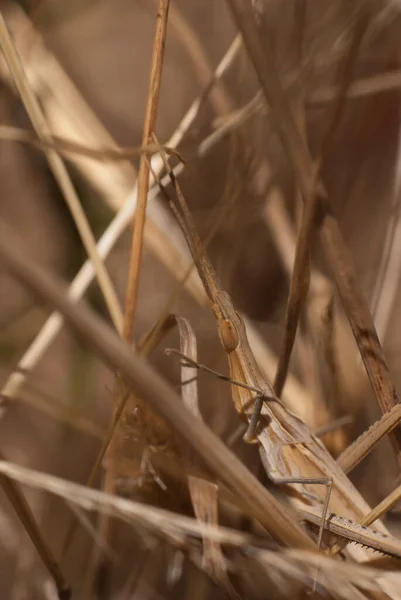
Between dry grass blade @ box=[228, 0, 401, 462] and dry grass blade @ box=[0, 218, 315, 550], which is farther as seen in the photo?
dry grass blade @ box=[228, 0, 401, 462]

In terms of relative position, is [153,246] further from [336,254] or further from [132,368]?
[132,368]

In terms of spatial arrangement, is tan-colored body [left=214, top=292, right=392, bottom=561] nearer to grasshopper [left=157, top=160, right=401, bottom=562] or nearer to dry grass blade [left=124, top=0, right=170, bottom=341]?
grasshopper [left=157, top=160, right=401, bottom=562]

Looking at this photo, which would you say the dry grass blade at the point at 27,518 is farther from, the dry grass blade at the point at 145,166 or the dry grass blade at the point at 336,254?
the dry grass blade at the point at 336,254

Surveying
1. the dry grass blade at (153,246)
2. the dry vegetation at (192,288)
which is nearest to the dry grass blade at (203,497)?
the dry vegetation at (192,288)

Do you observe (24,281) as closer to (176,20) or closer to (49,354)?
(176,20)

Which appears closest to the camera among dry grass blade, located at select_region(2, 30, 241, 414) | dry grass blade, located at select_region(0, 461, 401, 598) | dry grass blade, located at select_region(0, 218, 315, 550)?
dry grass blade, located at select_region(0, 218, 315, 550)

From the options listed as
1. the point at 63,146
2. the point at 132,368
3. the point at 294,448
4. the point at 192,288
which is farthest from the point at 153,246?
the point at 132,368

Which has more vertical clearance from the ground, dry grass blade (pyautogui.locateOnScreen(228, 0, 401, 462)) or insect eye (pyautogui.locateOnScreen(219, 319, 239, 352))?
dry grass blade (pyautogui.locateOnScreen(228, 0, 401, 462))

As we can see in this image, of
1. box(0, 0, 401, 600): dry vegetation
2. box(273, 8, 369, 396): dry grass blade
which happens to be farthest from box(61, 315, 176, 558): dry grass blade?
box(273, 8, 369, 396): dry grass blade
